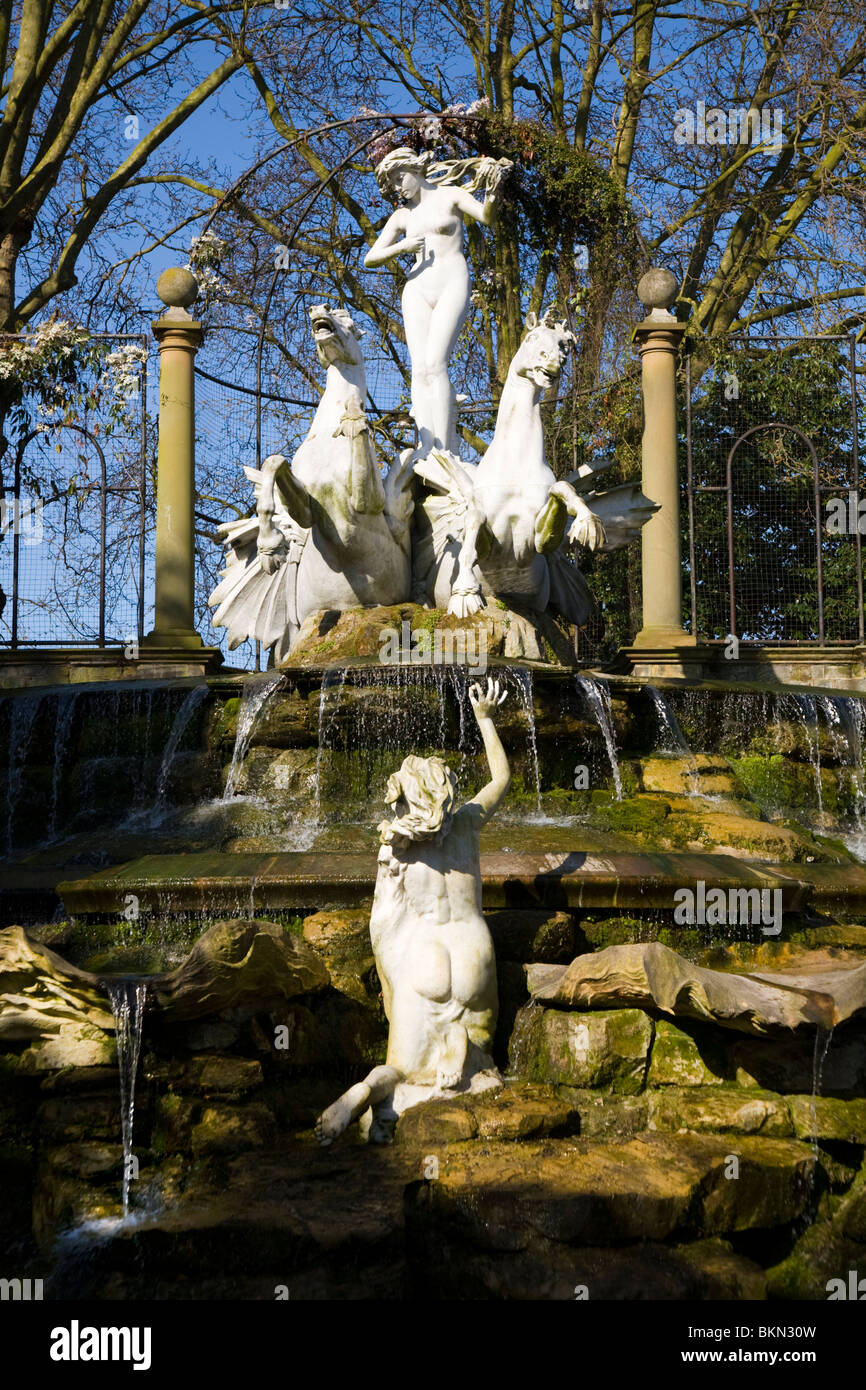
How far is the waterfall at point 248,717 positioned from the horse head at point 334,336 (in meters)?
2.75

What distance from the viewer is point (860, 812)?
9055mm

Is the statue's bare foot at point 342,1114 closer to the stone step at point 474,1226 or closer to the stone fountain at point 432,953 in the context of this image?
the stone fountain at point 432,953

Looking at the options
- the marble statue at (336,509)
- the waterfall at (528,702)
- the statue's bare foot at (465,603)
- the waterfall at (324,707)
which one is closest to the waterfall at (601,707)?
the waterfall at (528,702)

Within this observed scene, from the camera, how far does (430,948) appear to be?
202 inches

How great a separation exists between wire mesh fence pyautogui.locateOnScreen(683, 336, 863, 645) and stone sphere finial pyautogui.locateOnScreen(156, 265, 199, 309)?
18.8 feet

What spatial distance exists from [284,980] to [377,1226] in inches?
49.9

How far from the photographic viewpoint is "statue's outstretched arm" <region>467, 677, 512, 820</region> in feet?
18.1

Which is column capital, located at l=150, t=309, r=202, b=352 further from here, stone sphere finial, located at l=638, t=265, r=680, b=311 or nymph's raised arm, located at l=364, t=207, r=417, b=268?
stone sphere finial, located at l=638, t=265, r=680, b=311

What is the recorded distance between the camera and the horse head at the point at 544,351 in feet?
32.6

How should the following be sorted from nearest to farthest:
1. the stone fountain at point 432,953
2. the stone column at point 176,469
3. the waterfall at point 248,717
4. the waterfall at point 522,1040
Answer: the stone fountain at point 432,953
the waterfall at point 522,1040
the waterfall at point 248,717
the stone column at point 176,469

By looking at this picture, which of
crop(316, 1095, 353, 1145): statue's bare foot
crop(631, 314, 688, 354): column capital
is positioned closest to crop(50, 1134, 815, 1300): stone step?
crop(316, 1095, 353, 1145): statue's bare foot
